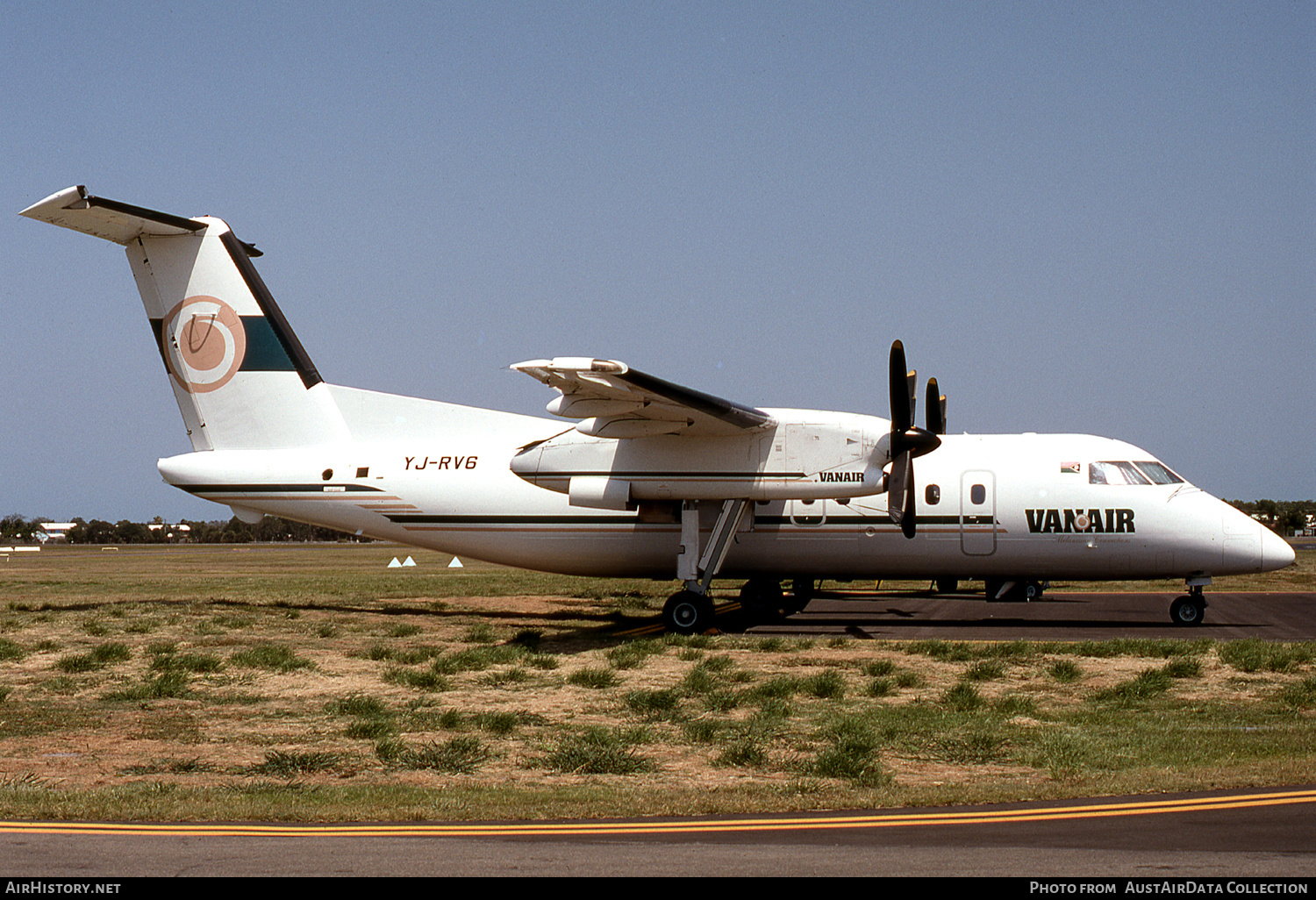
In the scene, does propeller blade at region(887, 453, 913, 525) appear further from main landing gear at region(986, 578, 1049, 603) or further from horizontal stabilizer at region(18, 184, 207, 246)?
horizontal stabilizer at region(18, 184, 207, 246)

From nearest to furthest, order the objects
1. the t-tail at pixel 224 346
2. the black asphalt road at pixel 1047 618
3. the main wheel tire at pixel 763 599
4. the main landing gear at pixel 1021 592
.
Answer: the black asphalt road at pixel 1047 618
the t-tail at pixel 224 346
the main wheel tire at pixel 763 599
the main landing gear at pixel 1021 592

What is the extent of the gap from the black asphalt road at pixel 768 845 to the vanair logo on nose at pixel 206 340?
1743 centimetres

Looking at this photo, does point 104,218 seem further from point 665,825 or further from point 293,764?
point 665,825

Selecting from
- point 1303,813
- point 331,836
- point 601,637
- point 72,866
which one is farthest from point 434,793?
point 601,637

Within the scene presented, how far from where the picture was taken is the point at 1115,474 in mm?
22250

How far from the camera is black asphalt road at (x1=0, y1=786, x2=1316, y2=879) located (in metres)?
6.04

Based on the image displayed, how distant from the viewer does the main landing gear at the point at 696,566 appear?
21172 millimetres

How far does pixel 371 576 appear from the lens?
4250 centimetres

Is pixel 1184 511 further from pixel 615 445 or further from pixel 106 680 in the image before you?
pixel 106 680

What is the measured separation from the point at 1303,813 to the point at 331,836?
6.40 metres

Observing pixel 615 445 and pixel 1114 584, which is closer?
pixel 615 445

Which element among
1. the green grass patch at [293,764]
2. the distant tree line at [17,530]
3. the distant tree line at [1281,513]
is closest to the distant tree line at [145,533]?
the distant tree line at [17,530]

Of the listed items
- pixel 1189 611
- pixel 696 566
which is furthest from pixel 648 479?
pixel 1189 611

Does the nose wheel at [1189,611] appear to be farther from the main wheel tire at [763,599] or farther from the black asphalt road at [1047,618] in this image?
the main wheel tire at [763,599]
